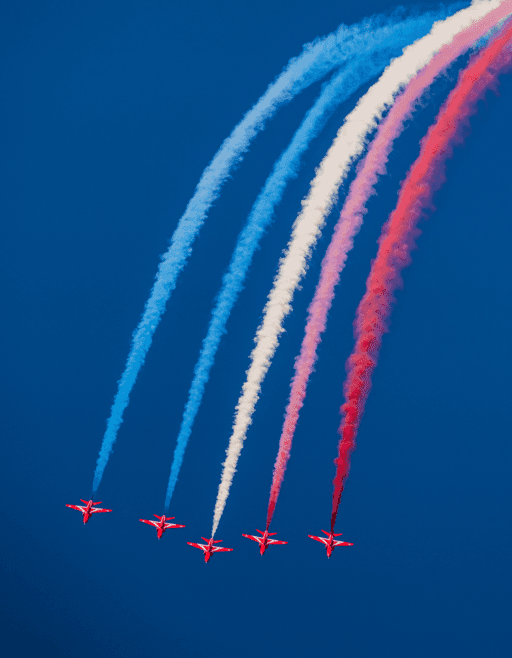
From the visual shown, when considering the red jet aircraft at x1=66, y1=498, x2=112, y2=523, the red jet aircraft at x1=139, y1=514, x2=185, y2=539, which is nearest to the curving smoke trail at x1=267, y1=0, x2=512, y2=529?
the red jet aircraft at x1=139, y1=514, x2=185, y2=539

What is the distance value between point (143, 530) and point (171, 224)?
28.6 ft

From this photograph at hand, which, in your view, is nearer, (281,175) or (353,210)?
(353,210)

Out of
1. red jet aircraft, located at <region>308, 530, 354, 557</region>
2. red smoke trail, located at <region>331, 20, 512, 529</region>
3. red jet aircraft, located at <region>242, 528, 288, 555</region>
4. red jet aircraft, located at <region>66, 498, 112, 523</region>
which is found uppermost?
red smoke trail, located at <region>331, 20, 512, 529</region>

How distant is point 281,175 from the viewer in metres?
11.1

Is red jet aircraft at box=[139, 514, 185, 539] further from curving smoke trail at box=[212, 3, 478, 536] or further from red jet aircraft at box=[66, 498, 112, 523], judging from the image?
curving smoke trail at box=[212, 3, 478, 536]

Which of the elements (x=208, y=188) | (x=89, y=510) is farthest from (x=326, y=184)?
(x=89, y=510)

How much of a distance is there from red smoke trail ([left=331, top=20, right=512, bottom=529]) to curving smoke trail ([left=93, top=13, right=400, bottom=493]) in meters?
3.09

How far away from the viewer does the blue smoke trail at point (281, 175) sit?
402 inches

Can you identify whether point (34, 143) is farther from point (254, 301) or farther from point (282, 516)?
point (282, 516)

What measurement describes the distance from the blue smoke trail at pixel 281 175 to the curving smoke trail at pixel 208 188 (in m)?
0.71

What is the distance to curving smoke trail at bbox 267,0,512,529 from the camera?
9.42 m

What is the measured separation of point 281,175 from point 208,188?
1.95 m

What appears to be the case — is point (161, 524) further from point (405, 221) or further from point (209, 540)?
point (405, 221)

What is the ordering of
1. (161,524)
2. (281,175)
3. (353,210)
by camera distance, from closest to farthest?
1. (353,210)
2. (281,175)
3. (161,524)
